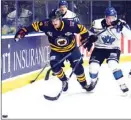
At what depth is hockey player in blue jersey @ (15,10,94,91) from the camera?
12.7 feet

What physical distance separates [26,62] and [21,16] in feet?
4.49

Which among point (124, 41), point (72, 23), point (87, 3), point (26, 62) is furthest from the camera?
point (87, 3)

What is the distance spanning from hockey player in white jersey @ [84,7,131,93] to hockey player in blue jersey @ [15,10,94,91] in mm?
150

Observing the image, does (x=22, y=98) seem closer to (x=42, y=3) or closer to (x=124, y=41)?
(x=42, y=3)

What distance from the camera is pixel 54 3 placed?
6.86 metres

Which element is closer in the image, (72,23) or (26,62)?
(72,23)

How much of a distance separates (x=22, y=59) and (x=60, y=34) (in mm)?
879

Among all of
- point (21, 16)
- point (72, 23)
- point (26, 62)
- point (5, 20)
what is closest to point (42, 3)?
point (21, 16)

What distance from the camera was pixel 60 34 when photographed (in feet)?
12.9

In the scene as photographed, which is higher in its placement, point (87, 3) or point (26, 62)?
point (87, 3)

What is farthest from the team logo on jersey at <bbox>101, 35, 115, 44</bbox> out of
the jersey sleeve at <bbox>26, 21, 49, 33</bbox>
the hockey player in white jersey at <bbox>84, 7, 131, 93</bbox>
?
the jersey sleeve at <bbox>26, 21, 49, 33</bbox>

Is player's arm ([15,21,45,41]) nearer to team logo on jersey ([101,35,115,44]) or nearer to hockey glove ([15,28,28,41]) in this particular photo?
hockey glove ([15,28,28,41])

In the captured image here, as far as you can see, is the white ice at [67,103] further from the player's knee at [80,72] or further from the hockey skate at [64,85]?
the player's knee at [80,72]

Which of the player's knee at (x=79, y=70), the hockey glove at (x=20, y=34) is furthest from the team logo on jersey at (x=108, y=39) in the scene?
the hockey glove at (x=20, y=34)
